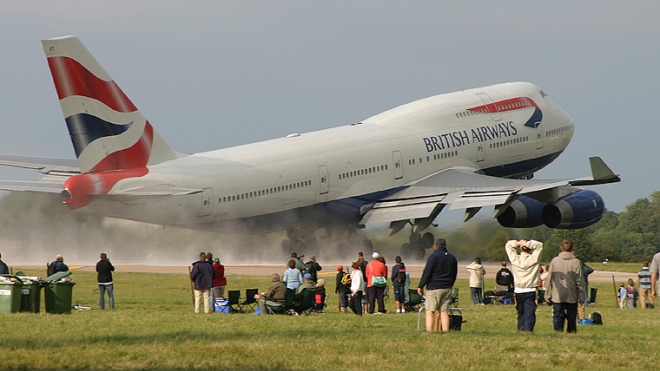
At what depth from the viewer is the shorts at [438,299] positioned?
18109 mm

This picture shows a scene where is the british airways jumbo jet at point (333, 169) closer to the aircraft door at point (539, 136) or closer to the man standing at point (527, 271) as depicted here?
the aircraft door at point (539, 136)

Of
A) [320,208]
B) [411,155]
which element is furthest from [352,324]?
[411,155]

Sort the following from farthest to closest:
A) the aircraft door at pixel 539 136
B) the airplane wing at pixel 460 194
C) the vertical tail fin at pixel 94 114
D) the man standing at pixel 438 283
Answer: the aircraft door at pixel 539 136 → the airplane wing at pixel 460 194 → the vertical tail fin at pixel 94 114 → the man standing at pixel 438 283

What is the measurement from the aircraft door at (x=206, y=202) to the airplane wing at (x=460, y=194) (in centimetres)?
937

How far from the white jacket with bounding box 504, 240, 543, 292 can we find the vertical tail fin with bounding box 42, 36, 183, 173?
17.4 meters

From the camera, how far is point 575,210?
4309 cm

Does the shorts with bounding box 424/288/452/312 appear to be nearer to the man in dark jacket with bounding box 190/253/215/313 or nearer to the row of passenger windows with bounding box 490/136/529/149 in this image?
the man in dark jacket with bounding box 190/253/215/313

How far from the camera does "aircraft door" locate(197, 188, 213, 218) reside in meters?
34.4

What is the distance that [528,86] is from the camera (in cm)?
4894

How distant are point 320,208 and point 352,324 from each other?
64.4ft

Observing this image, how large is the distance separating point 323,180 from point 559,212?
1050cm

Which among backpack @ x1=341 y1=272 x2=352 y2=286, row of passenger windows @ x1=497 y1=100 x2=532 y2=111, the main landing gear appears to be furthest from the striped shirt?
row of passenger windows @ x1=497 y1=100 x2=532 y2=111

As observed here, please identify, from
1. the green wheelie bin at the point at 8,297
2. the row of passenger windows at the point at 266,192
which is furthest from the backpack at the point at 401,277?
the green wheelie bin at the point at 8,297

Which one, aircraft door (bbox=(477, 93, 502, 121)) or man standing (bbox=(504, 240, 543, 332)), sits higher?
aircraft door (bbox=(477, 93, 502, 121))
